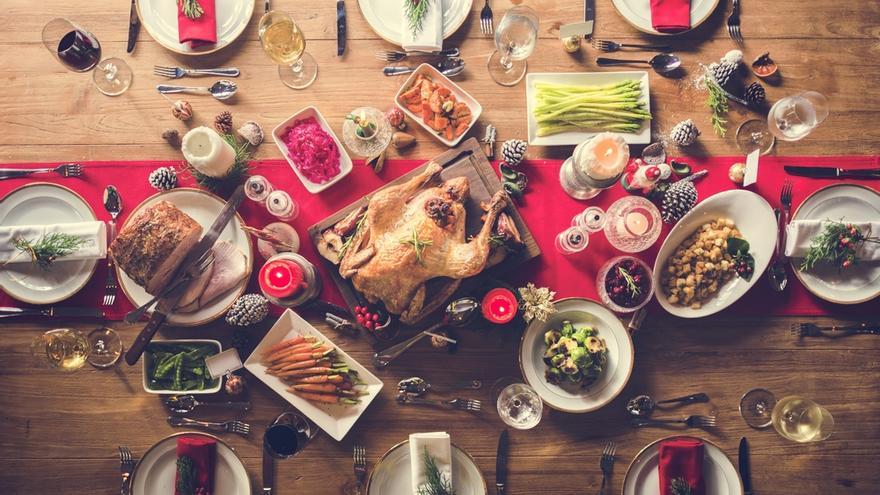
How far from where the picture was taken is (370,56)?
248 centimetres

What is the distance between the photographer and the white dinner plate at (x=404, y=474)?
2271 millimetres

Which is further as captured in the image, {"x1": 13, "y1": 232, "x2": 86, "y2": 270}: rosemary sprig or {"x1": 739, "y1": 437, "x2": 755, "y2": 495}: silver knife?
{"x1": 739, "y1": 437, "x2": 755, "y2": 495}: silver knife

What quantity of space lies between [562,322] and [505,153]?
758 mm

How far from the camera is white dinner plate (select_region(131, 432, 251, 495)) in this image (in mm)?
2289

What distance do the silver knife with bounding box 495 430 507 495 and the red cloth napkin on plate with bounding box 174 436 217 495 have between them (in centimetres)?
120

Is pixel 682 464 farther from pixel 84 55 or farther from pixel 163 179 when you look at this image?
pixel 84 55

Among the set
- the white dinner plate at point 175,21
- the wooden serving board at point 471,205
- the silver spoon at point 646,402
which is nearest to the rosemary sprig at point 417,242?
the wooden serving board at point 471,205

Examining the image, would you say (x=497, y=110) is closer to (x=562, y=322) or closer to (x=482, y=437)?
(x=562, y=322)

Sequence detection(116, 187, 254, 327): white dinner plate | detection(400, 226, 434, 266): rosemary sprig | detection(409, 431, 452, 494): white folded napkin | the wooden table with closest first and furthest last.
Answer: detection(400, 226, 434, 266): rosemary sprig, detection(409, 431, 452, 494): white folded napkin, detection(116, 187, 254, 327): white dinner plate, the wooden table

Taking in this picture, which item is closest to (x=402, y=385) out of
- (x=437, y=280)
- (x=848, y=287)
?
(x=437, y=280)

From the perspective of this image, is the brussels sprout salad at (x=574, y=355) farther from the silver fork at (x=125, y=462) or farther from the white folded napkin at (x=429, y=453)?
the silver fork at (x=125, y=462)

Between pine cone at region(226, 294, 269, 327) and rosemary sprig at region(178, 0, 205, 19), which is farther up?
rosemary sprig at region(178, 0, 205, 19)

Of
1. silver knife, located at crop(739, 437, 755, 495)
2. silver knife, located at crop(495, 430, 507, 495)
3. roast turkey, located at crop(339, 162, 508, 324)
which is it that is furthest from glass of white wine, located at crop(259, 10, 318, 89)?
silver knife, located at crop(739, 437, 755, 495)

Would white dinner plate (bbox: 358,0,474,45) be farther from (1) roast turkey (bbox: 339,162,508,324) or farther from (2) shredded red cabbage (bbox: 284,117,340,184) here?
(1) roast turkey (bbox: 339,162,508,324)
